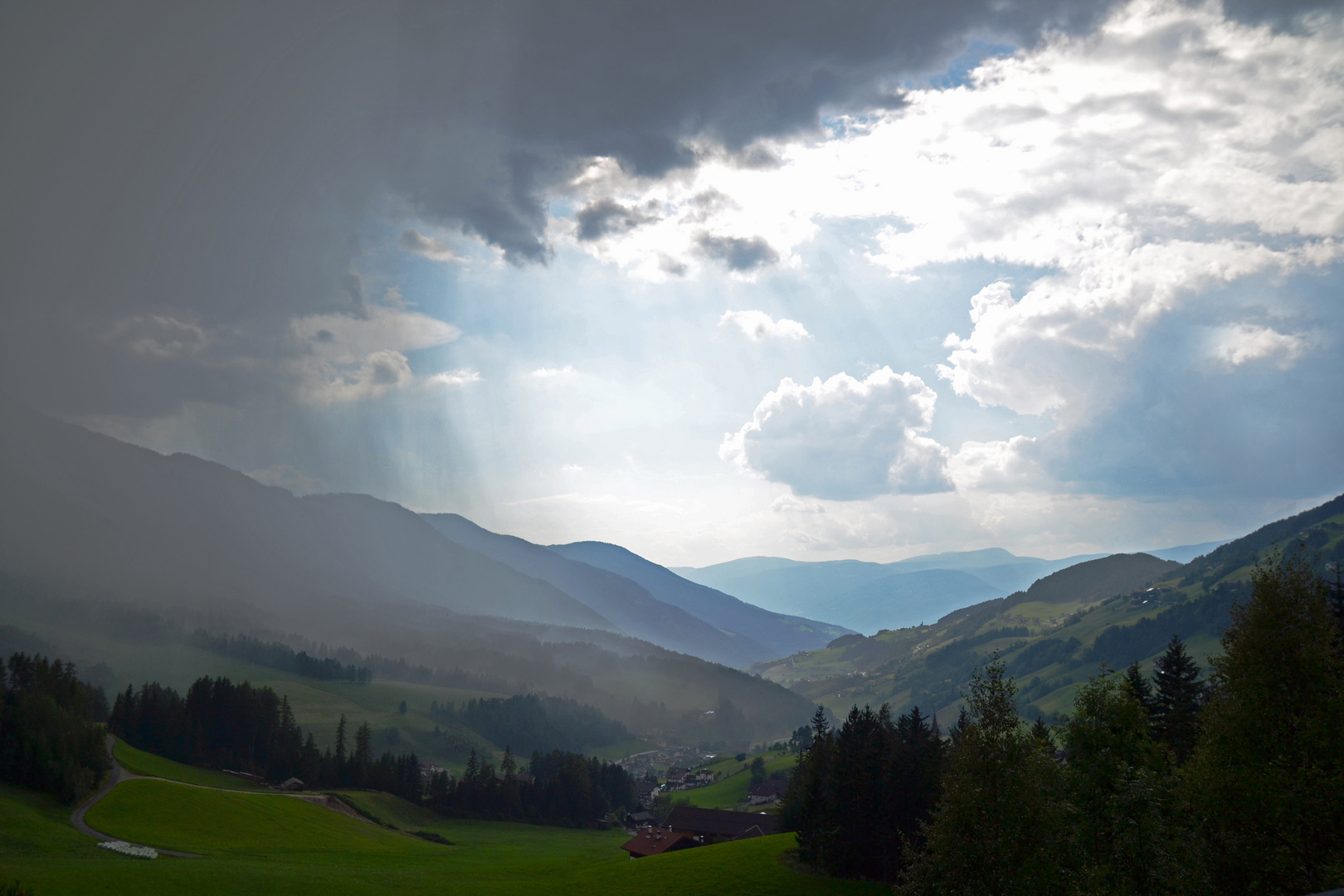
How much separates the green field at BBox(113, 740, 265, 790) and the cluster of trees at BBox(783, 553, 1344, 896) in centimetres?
11495

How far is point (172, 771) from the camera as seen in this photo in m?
118

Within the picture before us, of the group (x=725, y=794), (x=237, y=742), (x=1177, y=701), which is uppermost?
(x=1177, y=701)

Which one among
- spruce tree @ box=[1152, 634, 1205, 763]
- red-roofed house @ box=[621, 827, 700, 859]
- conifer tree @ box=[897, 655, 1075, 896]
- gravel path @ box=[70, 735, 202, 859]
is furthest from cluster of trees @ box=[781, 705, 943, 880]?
gravel path @ box=[70, 735, 202, 859]

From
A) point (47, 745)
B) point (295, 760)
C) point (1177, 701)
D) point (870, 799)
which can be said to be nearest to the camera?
point (1177, 701)

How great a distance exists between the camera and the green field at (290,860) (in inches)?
1935

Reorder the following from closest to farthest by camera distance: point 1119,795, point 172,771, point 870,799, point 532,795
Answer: point 1119,795 → point 870,799 → point 172,771 → point 532,795

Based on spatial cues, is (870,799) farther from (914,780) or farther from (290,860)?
(290,860)

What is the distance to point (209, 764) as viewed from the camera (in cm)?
13625

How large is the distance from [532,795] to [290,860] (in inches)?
3531

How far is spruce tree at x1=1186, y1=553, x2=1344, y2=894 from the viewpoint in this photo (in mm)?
24172

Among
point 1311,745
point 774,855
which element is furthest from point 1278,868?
point 774,855

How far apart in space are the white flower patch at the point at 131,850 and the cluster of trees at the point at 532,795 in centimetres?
8414

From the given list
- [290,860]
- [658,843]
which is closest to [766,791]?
[658,843]

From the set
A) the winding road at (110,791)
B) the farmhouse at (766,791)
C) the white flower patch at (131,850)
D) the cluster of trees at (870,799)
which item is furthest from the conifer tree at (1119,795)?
the farmhouse at (766,791)
